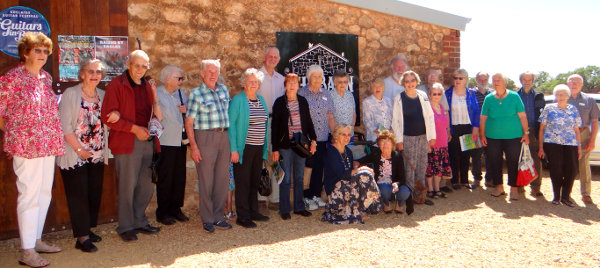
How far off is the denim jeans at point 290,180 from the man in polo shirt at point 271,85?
44 centimetres

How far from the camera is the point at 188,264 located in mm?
3518

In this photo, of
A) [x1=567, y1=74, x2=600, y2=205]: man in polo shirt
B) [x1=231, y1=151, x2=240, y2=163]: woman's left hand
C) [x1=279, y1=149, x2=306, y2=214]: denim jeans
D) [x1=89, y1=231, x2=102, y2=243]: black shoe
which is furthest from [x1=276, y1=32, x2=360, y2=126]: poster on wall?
[x1=89, y1=231, x2=102, y2=243]: black shoe

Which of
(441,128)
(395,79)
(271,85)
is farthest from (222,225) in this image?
(395,79)

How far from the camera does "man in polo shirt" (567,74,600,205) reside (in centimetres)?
567

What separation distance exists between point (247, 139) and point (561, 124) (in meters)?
3.95

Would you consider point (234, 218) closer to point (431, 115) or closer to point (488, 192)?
point (431, 115)

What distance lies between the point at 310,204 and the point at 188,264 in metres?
2.06

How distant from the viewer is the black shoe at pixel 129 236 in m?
4.08

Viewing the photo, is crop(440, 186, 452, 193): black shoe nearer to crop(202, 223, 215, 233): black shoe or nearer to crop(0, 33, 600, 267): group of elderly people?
crop(0, 33, 600, 267): group of elderly people

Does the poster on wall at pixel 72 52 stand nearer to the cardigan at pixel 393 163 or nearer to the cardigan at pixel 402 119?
the cardigan at pixel 393 163

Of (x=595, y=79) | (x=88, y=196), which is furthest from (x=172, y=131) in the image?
(x=595, y=79)

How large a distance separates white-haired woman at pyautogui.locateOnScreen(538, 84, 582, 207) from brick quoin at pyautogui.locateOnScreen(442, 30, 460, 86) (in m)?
1.93

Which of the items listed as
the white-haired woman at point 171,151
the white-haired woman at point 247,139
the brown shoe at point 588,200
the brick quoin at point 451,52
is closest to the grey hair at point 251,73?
the white-haired woman at point 247,139

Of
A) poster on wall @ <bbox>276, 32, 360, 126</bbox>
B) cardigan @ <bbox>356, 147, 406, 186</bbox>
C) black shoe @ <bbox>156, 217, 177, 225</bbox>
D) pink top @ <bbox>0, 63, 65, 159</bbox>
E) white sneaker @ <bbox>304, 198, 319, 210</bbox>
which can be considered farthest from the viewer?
poster on wall @ <bbox>276, 32, 360, 126</bbox>
